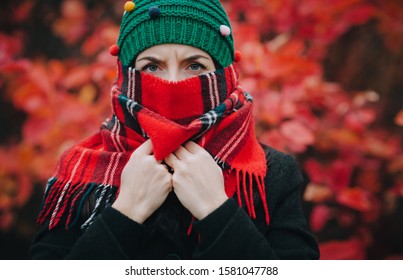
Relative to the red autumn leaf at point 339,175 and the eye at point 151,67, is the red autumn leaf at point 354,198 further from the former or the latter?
the eye at point 151,67

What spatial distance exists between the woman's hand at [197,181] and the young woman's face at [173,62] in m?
0.22

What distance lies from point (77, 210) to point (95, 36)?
140 cm

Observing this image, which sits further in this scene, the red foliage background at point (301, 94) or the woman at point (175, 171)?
the red foliage background at point (301, 94)

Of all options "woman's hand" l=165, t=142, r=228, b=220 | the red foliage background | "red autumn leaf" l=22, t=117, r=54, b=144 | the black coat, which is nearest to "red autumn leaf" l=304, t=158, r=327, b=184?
the red foliage background

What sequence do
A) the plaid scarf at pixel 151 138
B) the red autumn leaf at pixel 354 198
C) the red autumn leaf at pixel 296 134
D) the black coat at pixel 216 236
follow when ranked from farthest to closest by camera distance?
the red autumn leaf at pixel 354 198, the red autumn leaf at pixel 296 134, the plaid scarf at pixel 151 138, the black coat at pixel 216 236

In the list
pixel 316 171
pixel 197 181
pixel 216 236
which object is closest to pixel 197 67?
pixel 197 181

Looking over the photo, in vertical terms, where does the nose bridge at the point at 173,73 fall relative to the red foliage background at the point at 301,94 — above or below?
above

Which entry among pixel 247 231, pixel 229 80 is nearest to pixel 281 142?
pixel 229 80

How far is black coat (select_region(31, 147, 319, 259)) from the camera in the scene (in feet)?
3.88

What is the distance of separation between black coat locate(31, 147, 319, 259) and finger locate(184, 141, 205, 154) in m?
0.17

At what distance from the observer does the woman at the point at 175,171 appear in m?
1.21

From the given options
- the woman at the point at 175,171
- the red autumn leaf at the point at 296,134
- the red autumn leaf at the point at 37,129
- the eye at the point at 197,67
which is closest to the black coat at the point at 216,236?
the woman at the point at 175,171
